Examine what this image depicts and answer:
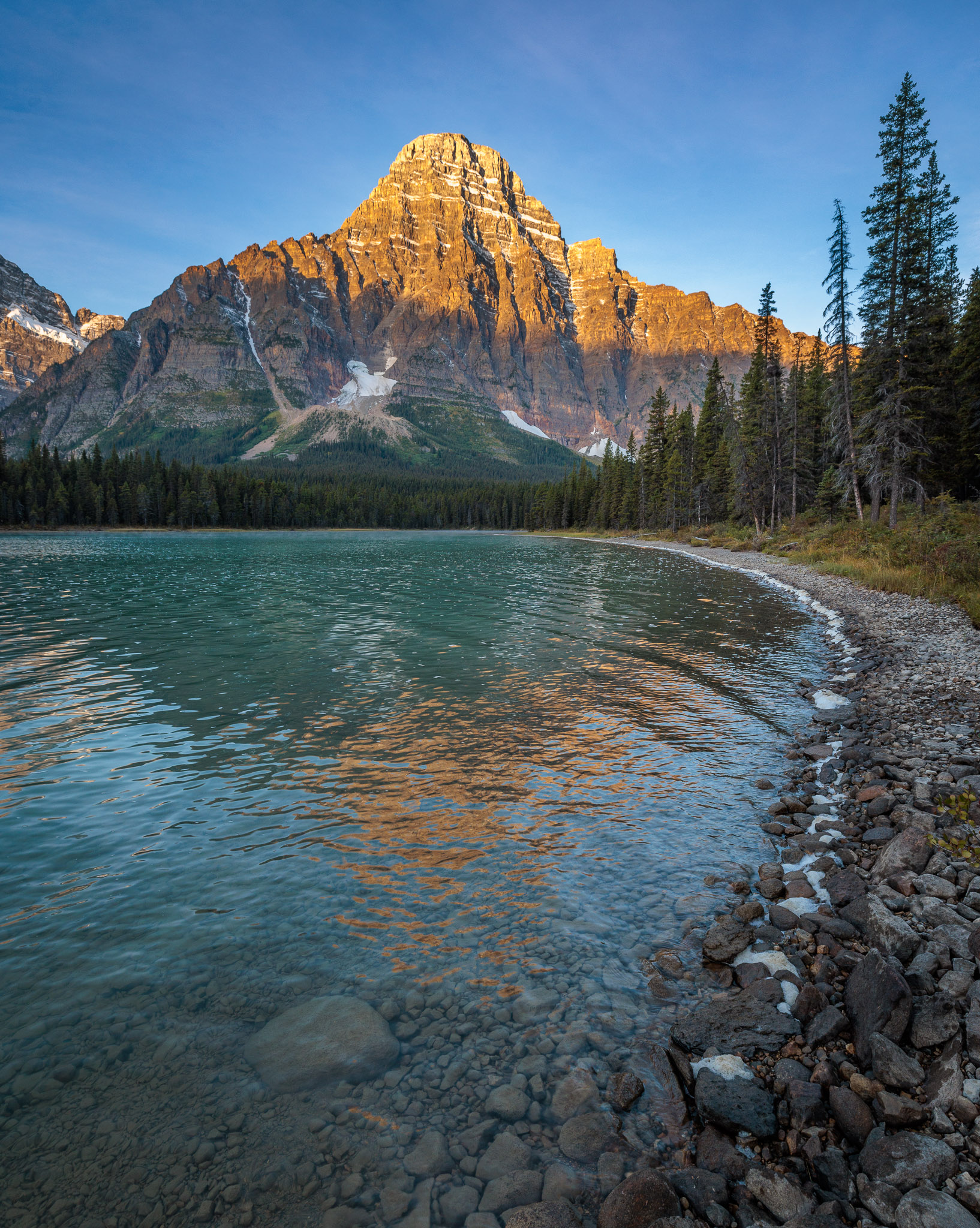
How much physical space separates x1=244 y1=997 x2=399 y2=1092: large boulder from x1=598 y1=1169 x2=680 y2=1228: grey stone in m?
2.18

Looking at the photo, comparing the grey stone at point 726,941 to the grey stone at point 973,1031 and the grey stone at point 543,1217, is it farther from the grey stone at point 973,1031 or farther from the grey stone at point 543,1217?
the grey stone at point 543,1217

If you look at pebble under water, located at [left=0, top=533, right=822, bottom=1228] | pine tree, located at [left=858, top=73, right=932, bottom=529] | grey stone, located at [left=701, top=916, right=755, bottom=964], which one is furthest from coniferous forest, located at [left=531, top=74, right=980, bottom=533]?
grey stone, located at [left=701, top=916, right=755, bottom=964]

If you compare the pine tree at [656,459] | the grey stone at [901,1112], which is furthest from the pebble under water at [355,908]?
the pine tree at [656,459]

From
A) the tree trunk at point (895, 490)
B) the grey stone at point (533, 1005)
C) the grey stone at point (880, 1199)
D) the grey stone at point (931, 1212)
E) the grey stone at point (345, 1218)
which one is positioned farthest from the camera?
the tree trunk at point (895, 490)

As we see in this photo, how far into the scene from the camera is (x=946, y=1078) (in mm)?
4352

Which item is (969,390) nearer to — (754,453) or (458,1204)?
(754,453)

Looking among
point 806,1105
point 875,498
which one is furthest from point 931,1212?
point 875,498

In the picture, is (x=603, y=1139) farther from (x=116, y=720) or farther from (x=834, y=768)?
(x=116, y=720)

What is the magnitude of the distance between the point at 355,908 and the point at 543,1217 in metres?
4.17

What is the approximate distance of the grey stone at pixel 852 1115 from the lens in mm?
4238

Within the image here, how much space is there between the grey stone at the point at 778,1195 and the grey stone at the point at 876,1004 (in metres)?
1.38

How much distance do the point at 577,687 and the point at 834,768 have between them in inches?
296

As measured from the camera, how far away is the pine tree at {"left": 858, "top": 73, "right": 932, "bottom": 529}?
38.5m

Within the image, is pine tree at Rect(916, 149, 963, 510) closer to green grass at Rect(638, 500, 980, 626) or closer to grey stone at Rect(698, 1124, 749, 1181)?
green grass at Rect(638, 500, 980, 626)
